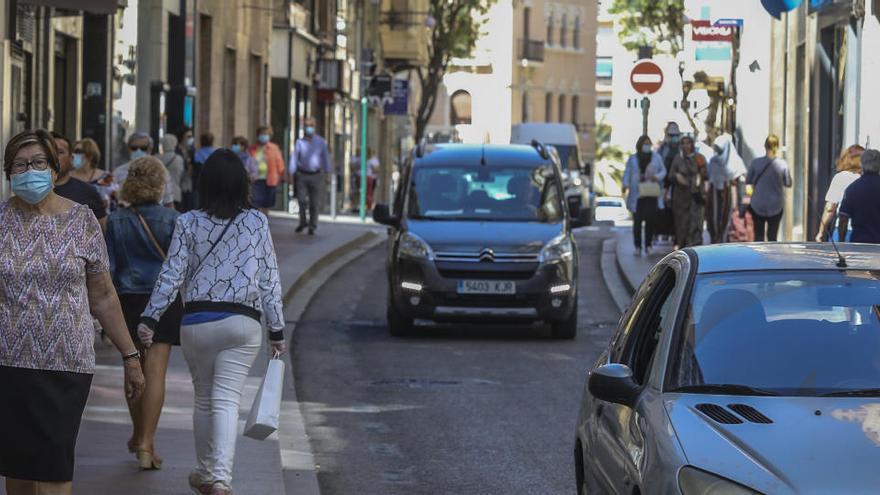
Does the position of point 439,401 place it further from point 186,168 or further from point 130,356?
point 186,168

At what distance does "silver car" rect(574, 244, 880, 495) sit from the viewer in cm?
564

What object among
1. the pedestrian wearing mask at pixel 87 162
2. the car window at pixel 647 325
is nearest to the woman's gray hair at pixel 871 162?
the pedestrian wearing mask at pixel 87 162

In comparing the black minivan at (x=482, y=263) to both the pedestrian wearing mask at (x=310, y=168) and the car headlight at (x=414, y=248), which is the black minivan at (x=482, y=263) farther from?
the pedestrian wearing mask at (x=310, y=168)

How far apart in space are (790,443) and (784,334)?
3.25 ft

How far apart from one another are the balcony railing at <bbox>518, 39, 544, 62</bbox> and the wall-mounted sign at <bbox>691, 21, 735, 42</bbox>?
57.1 meters

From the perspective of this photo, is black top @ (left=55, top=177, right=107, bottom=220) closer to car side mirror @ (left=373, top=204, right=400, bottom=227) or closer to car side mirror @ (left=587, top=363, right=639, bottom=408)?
car side mirror @ (left=587, top=363, right=639, bottom=408)

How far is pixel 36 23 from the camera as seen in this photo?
2359 cm

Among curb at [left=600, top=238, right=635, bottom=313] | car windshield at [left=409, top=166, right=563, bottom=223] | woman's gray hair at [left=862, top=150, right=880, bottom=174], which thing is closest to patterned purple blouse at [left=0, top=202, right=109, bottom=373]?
woman's gray hair at [left=862, top=150, right=880, bottom=174]

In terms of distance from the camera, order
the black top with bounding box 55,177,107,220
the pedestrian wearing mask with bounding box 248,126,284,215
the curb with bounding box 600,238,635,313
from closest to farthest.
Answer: the black top with bounding box 55,177,107,220 < the curb with bounding box 600,238,635,313 < the pedestrian wearing mask with bounding box 248,126,284,215

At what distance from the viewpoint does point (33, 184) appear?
275 inches

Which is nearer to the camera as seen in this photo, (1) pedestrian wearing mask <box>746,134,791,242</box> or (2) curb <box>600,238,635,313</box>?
(2) curb <box>600,238,635,313</box>

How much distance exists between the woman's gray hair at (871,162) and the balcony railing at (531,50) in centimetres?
8281

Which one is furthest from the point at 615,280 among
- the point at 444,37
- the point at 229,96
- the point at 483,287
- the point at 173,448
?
the point at 444,37

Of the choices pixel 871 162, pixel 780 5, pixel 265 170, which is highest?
pixel 780 5
